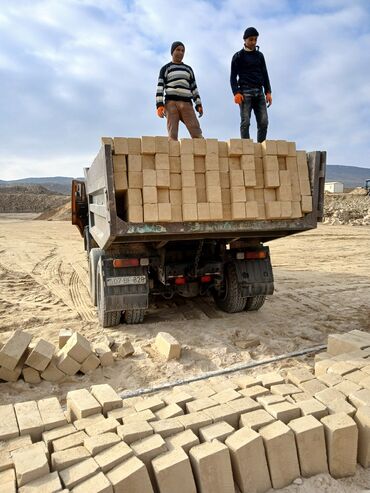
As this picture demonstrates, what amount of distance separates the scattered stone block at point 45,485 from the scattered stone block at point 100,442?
0.85 feet

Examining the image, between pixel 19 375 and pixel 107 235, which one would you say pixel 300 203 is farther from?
pixel 19 375

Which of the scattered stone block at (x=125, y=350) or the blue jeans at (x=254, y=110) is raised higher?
the blue jeans at (x=254, y=110)

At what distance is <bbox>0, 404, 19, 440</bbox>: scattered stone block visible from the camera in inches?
107

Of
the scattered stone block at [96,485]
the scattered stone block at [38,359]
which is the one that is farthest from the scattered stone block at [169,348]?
the scattered stone block at [96,485]

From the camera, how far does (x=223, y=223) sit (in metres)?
4.76

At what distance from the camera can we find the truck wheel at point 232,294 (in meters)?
6.14

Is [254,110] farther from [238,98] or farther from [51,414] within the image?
[51,414]

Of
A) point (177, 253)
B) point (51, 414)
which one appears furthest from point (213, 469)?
point (177, 253)

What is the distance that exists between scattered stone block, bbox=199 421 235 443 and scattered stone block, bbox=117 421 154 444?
13.4 inches

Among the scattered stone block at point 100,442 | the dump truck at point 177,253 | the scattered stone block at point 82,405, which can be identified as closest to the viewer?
the scattered stone block at point 100,442

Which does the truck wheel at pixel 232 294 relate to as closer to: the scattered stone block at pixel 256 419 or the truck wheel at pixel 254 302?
the truck wheel at pixel 254 302

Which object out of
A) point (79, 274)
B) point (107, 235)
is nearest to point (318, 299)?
point (107, 235)

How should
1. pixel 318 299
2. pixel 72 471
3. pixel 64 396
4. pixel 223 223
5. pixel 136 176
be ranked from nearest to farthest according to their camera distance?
pixel 72 471
pixel 64 396
pixel 136 176
pixel 223 223
pixel 318 299

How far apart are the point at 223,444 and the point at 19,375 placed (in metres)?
2.45
